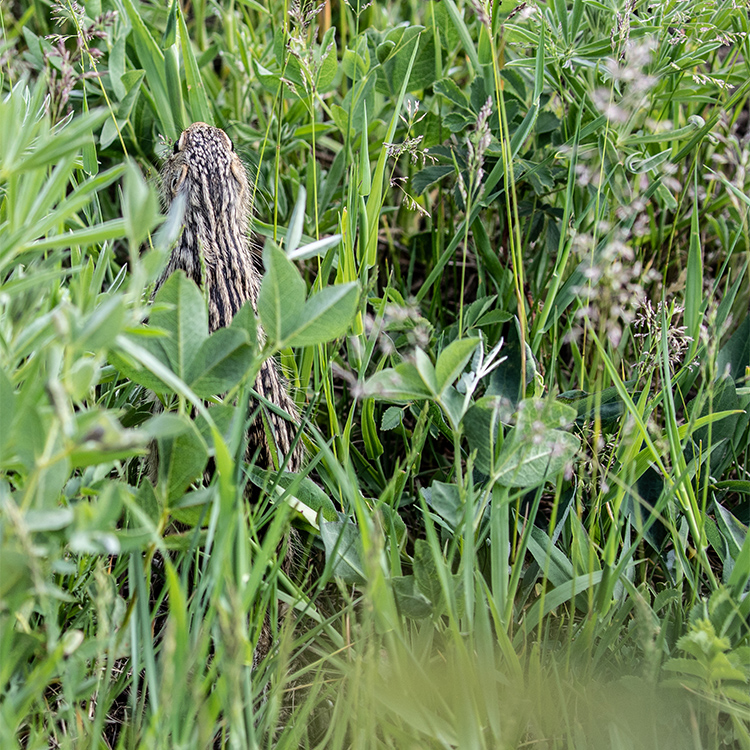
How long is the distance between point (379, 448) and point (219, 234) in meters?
1.05

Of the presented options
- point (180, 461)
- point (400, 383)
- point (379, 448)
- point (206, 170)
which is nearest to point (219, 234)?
point (206, 170)

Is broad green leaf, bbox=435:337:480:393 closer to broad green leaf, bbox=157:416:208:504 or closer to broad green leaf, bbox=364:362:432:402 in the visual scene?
broad green leaf, bbox=364:362:432:402

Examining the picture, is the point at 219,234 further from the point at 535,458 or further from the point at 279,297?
the point at 535,458

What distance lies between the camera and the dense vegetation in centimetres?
157

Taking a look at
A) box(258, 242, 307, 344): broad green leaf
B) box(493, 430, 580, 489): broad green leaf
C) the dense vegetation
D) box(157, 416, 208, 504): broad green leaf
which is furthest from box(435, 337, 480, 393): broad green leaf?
box(157, 416, 208, 504): broad green leaf

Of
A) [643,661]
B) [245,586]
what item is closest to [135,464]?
[245,586]

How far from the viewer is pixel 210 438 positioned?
1.84m

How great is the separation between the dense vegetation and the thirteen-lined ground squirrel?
179 millimetres

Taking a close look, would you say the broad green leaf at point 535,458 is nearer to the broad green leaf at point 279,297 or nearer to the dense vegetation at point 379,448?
the dense vegetation at point 379,448

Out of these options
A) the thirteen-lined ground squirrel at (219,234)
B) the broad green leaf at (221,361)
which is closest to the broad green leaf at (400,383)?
the broad green leaf at (221,361)

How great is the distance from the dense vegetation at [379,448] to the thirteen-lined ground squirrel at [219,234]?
0.59 feet

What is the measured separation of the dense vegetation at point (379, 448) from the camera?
5.14 feet

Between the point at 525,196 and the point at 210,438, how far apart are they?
201 cm

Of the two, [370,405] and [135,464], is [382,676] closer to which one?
[370,405]
